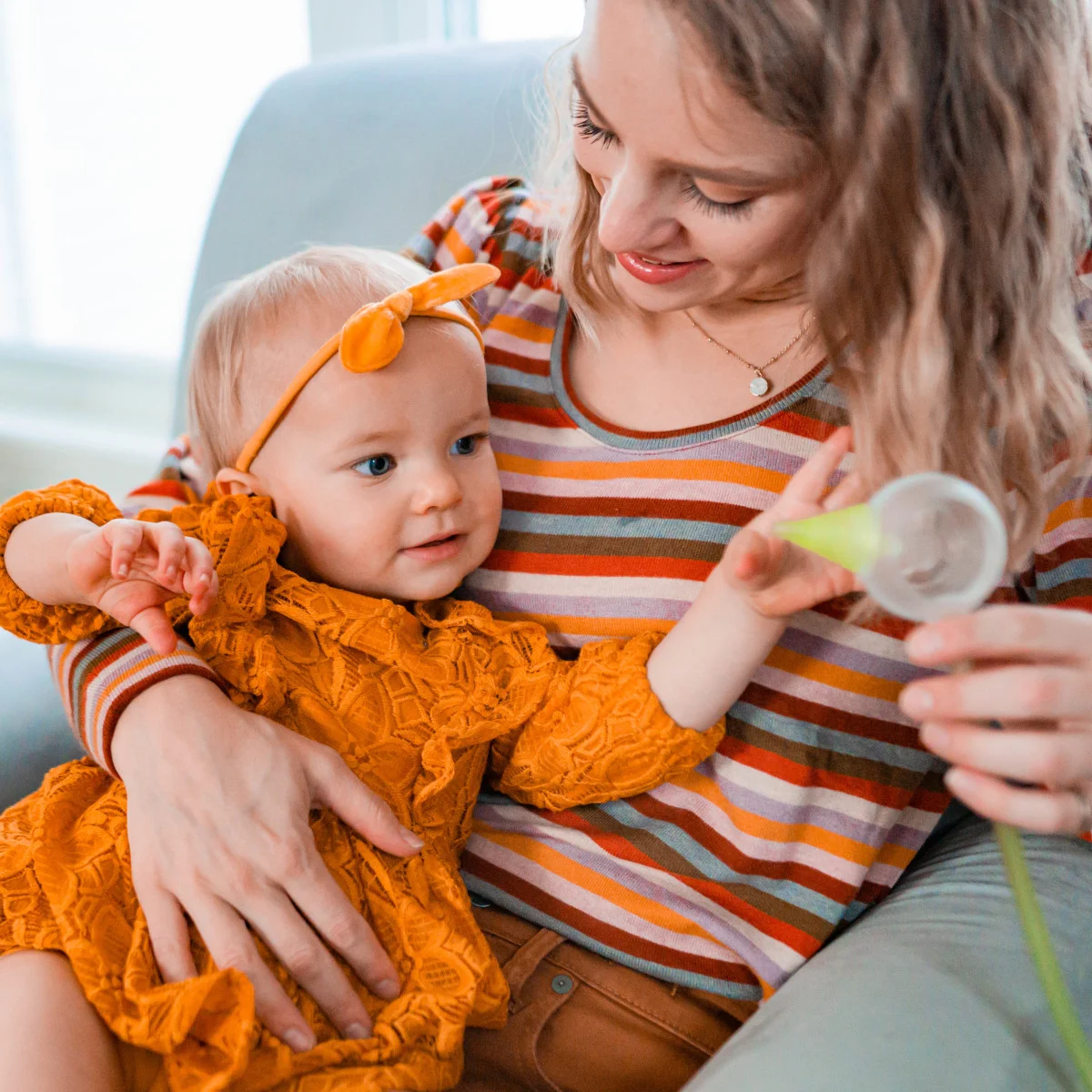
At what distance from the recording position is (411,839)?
88cm

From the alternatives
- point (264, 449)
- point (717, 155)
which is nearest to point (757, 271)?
point (717, 155)

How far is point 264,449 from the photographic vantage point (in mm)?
977

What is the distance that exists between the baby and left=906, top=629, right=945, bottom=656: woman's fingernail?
0.19 metres

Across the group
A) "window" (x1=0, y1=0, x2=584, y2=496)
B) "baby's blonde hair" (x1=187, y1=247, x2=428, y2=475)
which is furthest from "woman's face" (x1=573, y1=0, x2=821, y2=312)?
"window" (x1=0, y1=0, x2=584, y2=496)

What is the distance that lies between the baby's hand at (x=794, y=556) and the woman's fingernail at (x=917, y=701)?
145 millimetres

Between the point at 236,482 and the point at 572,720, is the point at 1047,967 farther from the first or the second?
the point at 236,482

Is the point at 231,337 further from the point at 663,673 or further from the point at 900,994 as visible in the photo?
the point at 900,994

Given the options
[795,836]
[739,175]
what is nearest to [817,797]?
[795,836]

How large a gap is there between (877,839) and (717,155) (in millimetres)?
534

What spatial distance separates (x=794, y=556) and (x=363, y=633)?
0.36 m

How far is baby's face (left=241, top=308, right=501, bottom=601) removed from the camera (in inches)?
36.7

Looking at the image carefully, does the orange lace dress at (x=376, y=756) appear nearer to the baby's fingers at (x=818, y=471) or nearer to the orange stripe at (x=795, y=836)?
the orange stripe at (x=795, y=836)

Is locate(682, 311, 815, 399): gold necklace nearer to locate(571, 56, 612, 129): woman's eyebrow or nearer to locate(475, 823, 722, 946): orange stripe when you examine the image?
locate(571, 56, 612, 129): woman's eyebrow

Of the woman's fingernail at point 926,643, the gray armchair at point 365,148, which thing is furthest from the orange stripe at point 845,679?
the gray armchair at point 365,148
